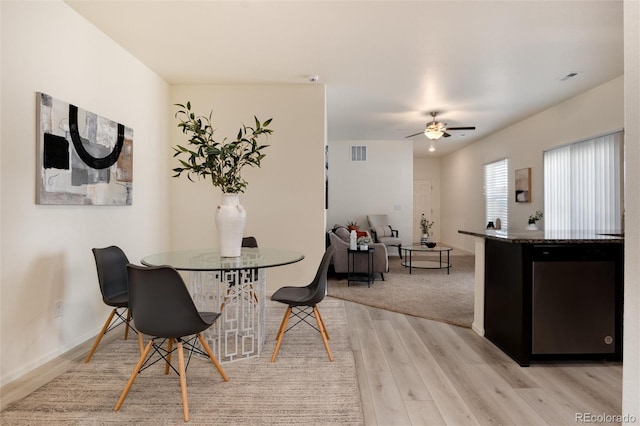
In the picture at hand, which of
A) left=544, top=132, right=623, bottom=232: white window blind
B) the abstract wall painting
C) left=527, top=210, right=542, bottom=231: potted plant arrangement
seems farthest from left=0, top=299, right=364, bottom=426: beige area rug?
left=527, top=210, right=542, bottom=231: potted plant arrangement

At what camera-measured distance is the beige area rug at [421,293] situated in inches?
149

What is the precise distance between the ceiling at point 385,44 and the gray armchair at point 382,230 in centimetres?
316

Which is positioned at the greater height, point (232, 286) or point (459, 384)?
point (232, 286)

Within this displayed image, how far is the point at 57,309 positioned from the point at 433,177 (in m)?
9.93

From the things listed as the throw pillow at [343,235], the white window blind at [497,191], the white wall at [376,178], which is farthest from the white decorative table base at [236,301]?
the white window blind at [497,191]

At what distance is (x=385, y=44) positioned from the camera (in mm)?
3311

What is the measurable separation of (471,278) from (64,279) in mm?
5345

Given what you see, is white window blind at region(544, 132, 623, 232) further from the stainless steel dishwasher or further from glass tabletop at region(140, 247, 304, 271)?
glass tabletop at region(140, 247, 304, 271)

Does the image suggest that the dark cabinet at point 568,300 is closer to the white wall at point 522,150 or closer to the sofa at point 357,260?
the white wall at point 522,150

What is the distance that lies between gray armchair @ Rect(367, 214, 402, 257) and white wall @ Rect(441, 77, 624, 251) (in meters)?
2.19

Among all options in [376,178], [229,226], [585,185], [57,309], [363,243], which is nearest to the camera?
[57,309]

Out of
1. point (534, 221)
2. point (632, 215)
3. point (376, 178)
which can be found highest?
point (376, 178)

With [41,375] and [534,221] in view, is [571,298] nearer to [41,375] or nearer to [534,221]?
[534,221]

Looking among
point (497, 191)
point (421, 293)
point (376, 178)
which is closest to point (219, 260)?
point (421, 293)
